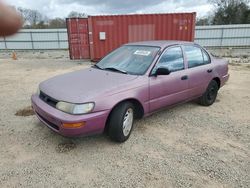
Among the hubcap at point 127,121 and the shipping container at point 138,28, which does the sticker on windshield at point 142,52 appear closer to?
the hubcap at point 127,121

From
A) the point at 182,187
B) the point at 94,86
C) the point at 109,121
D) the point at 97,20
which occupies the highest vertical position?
the point at 97,20

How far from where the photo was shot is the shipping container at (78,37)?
12.3m

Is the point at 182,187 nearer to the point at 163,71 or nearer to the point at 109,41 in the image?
the point at 163,71

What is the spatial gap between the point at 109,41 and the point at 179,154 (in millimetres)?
9463

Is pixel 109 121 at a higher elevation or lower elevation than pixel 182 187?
higher

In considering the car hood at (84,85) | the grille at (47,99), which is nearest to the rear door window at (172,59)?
the car hood at (84,85)

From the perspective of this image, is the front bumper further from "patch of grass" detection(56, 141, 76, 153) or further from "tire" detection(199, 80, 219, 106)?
"tire" detection(199, 80, 219, 106)

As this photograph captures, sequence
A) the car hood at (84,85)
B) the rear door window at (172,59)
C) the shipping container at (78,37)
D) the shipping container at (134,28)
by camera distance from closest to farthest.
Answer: the car hood at (84,85) → the rear door window at (172,59) → the shipping container at (134,28) → the shipping container at (78,37)

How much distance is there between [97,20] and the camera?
11.6 m

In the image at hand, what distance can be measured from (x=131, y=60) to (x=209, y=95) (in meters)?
2.12

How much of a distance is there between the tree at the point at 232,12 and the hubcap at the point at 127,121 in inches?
1205

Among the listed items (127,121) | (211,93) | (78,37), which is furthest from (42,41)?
(127,121)

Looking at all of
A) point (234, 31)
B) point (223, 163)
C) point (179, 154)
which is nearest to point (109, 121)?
point (179, 154)

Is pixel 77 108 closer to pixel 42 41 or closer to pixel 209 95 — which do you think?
pixel 209 95
